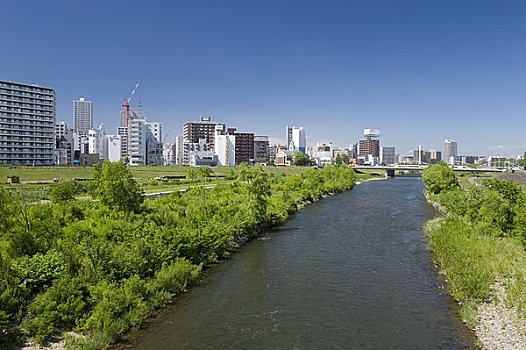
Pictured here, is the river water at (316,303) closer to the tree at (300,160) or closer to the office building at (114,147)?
the office building at (114,147)

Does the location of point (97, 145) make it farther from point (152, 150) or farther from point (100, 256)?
point (100, 256)

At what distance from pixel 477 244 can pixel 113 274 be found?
18674 mm

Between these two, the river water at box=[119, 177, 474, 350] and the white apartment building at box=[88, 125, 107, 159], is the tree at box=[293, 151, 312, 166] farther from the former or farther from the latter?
the river water at box=[119, 177, 474, 350]

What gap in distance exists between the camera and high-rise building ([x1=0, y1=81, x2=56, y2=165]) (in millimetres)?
90125

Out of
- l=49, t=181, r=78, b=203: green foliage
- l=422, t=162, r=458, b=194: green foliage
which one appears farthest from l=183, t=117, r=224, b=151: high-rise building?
l=49, t=181, r=78, b=203: green foliage

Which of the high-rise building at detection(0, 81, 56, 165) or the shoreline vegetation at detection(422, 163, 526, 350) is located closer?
the shoreline vegetation at detection(422, 163, 526, 350)

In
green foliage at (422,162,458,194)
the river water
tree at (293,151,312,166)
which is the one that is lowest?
the river water

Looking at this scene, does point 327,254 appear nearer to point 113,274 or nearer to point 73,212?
point 113,274

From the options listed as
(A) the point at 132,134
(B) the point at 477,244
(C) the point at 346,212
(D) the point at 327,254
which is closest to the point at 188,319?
(D) the point at 327,254

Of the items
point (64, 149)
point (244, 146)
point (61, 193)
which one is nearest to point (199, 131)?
point (244, 146)

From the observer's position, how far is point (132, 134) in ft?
408

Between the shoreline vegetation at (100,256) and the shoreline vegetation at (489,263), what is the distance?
489 inches

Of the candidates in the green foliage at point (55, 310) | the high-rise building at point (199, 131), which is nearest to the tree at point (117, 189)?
the green foliage at point (55, 310)

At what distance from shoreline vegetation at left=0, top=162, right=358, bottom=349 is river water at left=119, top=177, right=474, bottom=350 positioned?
1196 mm
